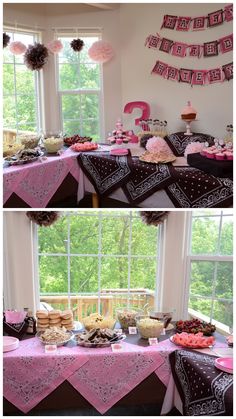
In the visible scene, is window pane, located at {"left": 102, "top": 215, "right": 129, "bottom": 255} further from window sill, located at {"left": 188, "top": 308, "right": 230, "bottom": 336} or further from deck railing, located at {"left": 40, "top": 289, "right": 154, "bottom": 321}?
window sill, located at {"left": 188, "top": 308, "right": 230, "bottom": 336}

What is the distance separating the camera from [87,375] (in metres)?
3.03

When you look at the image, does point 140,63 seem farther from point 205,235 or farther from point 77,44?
point 205,235

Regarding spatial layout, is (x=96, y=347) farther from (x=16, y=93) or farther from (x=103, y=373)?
(x=16, y=93)

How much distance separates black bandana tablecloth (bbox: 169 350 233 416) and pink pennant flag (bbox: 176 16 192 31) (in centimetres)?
308

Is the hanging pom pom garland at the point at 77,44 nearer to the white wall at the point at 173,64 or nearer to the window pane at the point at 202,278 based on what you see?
the white wall at the point at 173,64

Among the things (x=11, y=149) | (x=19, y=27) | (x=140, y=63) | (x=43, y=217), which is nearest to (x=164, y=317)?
(x=43, y=217)

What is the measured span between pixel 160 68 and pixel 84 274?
2214mm

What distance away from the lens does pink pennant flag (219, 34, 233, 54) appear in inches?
173

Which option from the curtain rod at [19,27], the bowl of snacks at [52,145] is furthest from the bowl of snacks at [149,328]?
the curtain rod at [19,27]

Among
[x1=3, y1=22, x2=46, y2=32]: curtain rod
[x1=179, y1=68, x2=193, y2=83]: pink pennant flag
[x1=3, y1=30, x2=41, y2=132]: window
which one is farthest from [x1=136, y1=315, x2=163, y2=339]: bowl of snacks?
[x1=3, y1=22, x2=46, y2=32]: curtain rod

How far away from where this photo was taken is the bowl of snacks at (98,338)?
3.13 metres

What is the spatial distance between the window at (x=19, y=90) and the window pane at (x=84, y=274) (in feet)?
5.45

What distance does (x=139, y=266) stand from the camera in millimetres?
4137

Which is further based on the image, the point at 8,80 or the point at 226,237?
the point at 8,80
